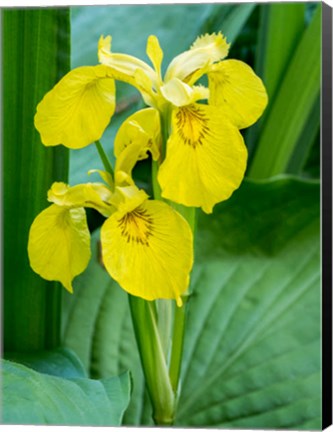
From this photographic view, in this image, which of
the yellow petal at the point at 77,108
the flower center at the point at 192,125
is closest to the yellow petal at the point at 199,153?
the flower center at the point at 192,125

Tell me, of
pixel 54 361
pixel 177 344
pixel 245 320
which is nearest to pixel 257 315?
pixel 245 320

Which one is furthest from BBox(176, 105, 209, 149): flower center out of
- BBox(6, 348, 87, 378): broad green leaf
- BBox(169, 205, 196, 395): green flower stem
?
BBox(6, 348, 87, 378): broad green leaf

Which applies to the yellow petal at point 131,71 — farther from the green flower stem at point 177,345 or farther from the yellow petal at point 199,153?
the green flower stem at point 177,345

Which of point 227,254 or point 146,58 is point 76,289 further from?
point 146,58

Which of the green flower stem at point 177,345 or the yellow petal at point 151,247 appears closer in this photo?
the yellow petal at point 151,247

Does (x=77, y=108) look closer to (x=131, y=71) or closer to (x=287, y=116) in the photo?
(x=131, y=71)
